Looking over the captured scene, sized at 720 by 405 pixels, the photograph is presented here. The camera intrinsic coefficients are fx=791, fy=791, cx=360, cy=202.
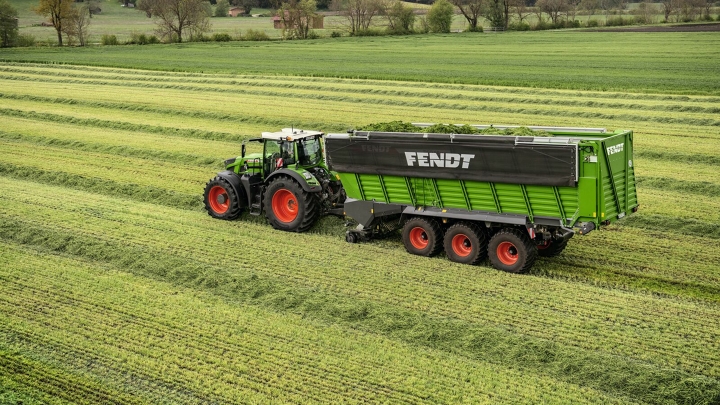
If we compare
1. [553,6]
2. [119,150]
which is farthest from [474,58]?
[553,6]

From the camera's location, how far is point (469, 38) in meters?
73.8

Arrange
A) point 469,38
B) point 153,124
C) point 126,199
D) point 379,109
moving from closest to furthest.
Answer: point 126,199, point 153,124, point 379,109, point 469,38

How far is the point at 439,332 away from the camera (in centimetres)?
1197

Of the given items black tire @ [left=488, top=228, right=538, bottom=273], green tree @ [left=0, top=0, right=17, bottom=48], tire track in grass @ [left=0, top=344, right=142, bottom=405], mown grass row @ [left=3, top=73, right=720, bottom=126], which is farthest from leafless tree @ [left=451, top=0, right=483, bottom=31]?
tire track in grass @ [left=0, top=344, right=142, bottom=405]

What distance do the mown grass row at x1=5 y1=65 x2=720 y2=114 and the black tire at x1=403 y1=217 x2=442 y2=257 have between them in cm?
1854

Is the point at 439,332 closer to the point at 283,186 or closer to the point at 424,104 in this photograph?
the point at 283,186

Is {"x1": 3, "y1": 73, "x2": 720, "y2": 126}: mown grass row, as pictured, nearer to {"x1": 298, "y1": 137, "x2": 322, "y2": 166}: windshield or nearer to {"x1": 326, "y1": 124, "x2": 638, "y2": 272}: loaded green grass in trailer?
{"x1": 326, "y1": 124, "x2": 638, "y2": 272}: loaded green grass in trailer

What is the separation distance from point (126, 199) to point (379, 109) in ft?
49.7

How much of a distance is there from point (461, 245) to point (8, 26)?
64.8m

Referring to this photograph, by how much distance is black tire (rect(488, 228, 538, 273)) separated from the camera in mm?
14383

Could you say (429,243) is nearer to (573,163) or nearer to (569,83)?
(573,163)

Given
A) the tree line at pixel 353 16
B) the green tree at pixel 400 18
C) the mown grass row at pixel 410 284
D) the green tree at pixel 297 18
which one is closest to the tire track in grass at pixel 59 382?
the mown grass row at pixel 410 284

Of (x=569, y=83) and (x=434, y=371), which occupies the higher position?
(x=569, y=83)

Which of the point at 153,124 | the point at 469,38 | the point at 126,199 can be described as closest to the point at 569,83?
the point at 153,124
